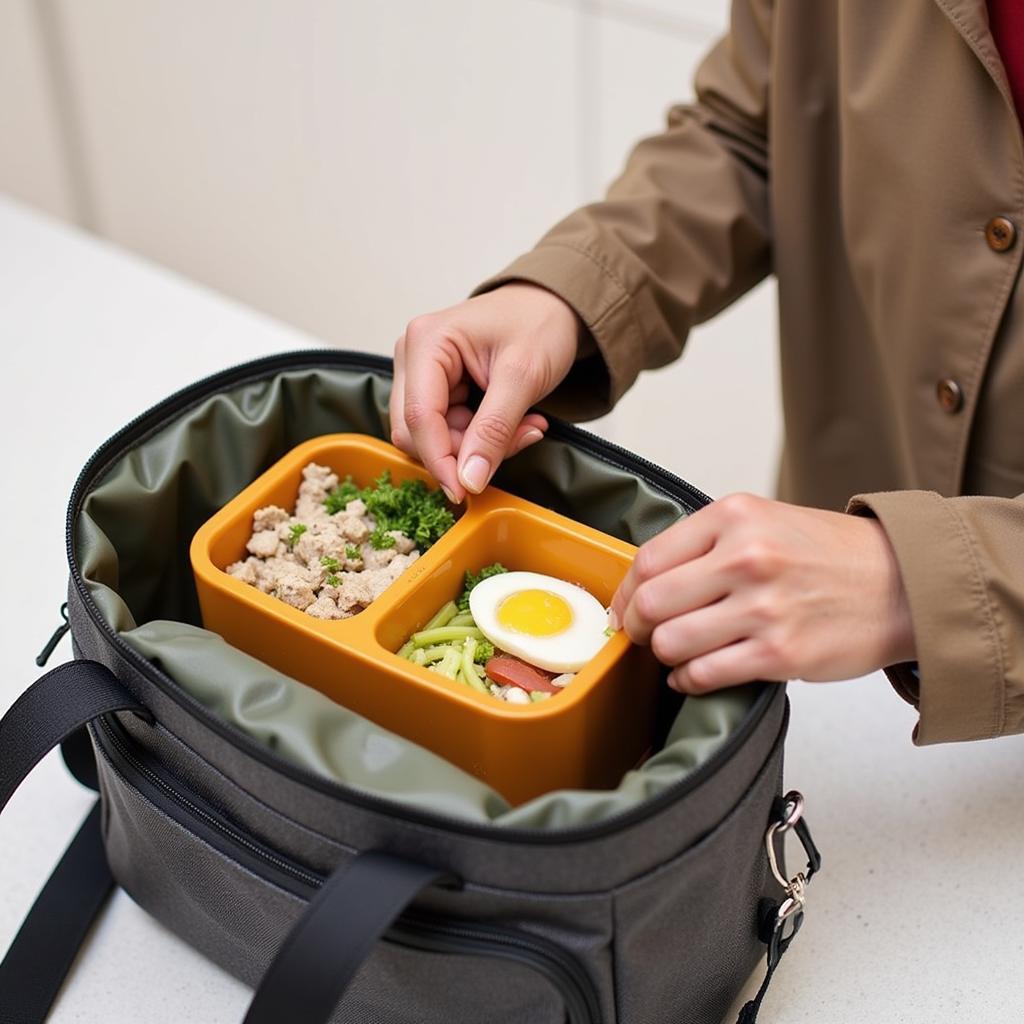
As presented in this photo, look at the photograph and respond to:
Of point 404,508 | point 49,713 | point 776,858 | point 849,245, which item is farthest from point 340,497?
point 849,245

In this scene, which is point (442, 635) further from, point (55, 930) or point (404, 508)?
point (55, 930)

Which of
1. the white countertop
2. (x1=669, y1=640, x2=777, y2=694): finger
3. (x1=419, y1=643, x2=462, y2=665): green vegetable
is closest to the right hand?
(x1=419, y1=643, x2=462, y2=665): green vegetable

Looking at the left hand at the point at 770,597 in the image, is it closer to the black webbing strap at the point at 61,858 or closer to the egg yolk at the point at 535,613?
the egg yolk at the point at 535,613

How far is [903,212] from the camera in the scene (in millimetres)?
1005

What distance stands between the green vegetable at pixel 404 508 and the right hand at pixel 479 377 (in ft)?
0.09

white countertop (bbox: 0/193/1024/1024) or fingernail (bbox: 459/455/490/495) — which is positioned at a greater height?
fingernail (bbox: 459/455/490/495)

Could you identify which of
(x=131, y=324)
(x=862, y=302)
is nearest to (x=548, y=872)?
(x=862, y=302)

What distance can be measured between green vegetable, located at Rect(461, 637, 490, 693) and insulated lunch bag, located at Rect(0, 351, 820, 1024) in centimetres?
12

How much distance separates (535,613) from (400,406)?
0.19m

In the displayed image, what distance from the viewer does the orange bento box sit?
2.42 feet

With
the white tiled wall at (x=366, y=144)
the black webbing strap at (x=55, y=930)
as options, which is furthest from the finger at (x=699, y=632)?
the white tiled wall at (x=366, y=144)

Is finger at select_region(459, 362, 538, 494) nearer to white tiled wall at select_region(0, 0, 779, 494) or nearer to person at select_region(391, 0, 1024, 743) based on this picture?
person at select_region(391, 0, 1024, 743)

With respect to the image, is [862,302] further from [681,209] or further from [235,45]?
[235,45]

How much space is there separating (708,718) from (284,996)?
0.89 ft
